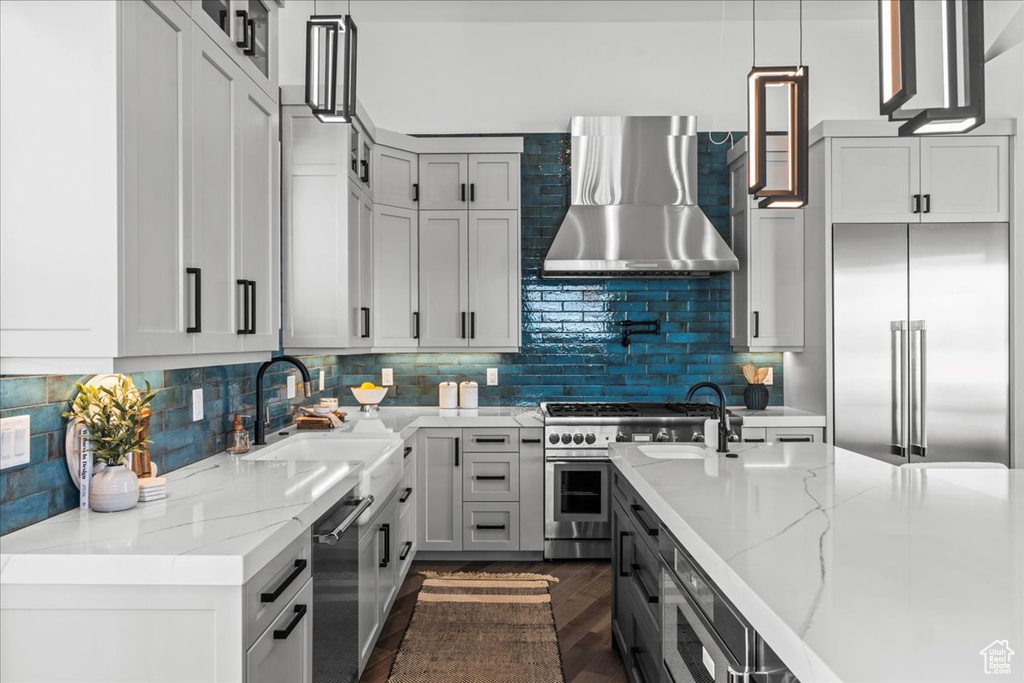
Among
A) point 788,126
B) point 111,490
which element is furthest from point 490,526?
point 788,126

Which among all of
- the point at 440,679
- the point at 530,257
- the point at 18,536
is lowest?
the point at 440,679

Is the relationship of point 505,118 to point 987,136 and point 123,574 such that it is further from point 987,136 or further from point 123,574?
point 123,574

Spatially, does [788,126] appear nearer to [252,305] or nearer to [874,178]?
[252,305]

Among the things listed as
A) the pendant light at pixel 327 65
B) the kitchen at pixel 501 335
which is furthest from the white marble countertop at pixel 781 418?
the pendant light at pixel 327 65

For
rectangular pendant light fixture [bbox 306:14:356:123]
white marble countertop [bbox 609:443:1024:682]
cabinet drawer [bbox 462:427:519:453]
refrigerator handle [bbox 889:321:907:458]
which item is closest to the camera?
white marble countertop [bbox 609:443:1024:682]

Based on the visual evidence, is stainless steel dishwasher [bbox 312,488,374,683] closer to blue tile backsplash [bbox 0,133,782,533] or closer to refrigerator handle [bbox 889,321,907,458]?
blue tile backsplash [bbox 0,133,782,533]

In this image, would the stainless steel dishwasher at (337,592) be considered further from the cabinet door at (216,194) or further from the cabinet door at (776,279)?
the cabinet door at (776,279)

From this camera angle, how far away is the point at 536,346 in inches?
184

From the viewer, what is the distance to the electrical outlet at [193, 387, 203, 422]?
247 cm

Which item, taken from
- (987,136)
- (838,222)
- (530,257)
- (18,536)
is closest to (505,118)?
(530,257)

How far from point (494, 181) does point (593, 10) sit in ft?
4.68

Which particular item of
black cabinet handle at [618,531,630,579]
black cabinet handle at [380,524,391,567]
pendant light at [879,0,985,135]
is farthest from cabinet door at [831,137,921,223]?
black cabinet handle at [380,524,391,567]

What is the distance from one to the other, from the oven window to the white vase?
270 centimetres

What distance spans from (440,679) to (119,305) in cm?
202
